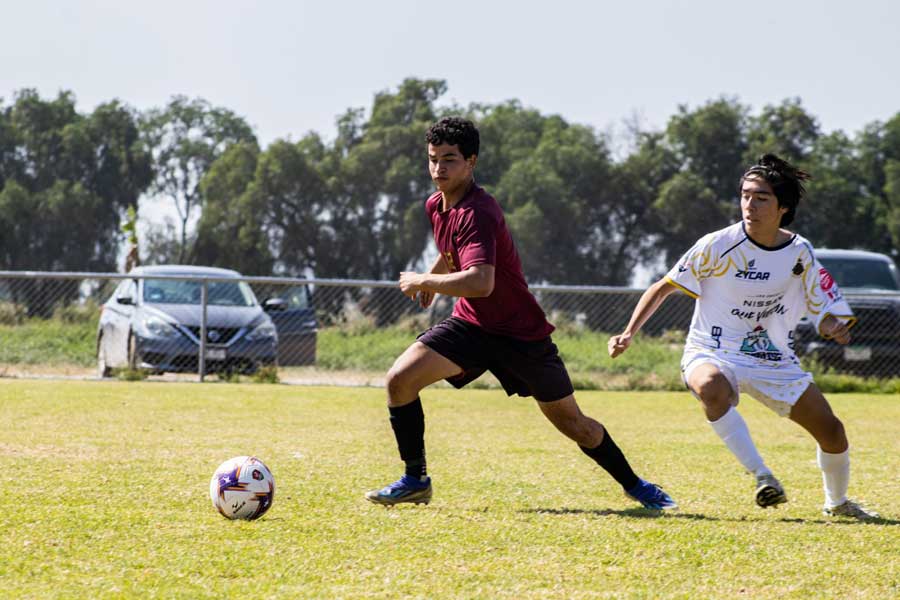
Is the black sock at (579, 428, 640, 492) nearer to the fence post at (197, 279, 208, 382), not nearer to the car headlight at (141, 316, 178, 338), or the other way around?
the fence post at (197, 279, 208, 382)

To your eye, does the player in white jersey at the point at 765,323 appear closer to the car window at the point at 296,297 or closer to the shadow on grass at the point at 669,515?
the shadow on grass at the point at 669,515

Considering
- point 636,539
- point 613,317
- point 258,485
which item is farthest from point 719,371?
point 613,317

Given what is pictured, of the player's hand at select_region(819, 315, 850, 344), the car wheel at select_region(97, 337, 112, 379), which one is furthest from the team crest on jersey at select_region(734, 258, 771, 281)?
the car wheel at select_region(97, 337, 112, 379)

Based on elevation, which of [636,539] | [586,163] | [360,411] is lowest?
[360,411]

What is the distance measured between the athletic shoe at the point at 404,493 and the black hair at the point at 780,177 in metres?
2.21

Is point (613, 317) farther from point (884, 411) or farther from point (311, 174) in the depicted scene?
point (311, 174)

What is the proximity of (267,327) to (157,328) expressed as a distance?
1.43m

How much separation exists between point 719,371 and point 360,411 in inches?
252

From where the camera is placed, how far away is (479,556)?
4422 mm

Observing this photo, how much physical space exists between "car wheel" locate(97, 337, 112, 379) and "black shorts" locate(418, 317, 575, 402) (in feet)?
34.6

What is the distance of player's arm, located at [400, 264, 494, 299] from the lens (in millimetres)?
5230

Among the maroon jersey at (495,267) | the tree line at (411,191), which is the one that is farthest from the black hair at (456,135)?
the tree line at (411,191)

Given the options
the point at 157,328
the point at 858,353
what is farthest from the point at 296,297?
the point at 858,353

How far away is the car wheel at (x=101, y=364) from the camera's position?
1532cm
